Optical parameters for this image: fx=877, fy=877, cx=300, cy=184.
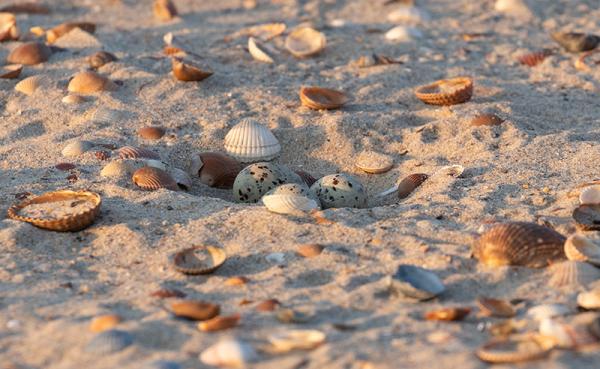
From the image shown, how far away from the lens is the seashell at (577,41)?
5.98 metres

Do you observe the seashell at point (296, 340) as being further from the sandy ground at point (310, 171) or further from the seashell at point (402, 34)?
the seashell at point (402, 34)

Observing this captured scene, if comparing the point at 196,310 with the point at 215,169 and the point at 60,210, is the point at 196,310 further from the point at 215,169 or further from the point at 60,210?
the point at 215,169

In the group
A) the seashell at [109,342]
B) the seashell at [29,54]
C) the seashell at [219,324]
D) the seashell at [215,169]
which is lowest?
the seashell at [215,169]

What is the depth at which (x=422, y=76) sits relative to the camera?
5.64 meters

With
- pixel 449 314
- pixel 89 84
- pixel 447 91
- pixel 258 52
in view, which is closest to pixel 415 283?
pixel 449 314

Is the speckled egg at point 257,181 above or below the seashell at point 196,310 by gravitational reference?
below

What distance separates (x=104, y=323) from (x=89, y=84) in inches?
107

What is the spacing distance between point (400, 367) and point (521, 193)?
1.70 metres

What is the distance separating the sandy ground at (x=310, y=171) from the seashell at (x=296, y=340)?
0.04m

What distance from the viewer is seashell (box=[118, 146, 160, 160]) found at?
A: 4457 millimetres

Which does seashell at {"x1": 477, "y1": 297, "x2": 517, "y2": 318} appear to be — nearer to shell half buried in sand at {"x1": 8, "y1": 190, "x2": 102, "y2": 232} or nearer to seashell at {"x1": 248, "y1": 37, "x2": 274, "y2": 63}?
shell half buried in sand at {"x1": 8, "y1": 190, "x2": 102, "y2": 232}

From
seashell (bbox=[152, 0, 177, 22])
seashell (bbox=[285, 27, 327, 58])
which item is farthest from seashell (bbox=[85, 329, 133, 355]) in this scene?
seashell (bbox=[152, 0, 177, 22])

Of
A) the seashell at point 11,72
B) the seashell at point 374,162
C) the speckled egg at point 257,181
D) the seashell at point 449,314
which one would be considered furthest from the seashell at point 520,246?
the seashell at point 11,72

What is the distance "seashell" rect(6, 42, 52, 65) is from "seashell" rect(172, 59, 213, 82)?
0.93 meters
